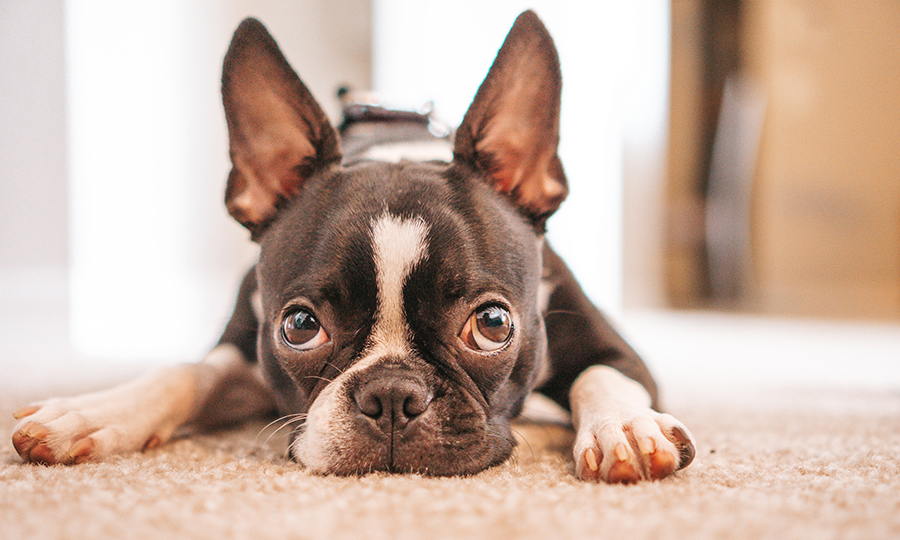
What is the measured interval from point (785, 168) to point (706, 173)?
111 cm

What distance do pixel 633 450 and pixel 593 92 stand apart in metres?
6.82

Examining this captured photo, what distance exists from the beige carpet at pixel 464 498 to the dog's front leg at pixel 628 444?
1.7 inches

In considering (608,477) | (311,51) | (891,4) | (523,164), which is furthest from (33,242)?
(891,4)

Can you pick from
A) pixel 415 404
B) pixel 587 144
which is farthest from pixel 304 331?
pixel 587 144

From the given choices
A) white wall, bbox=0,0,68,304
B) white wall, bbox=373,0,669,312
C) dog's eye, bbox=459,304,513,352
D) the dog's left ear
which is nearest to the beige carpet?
dog's eye, bbox=459,304,513,352

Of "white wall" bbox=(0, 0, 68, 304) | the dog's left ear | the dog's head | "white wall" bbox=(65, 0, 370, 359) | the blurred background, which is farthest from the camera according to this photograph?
"white wall" bbox=(65, 0, 370, 359)

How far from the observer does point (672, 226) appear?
8273mm

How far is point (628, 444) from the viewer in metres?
1.40

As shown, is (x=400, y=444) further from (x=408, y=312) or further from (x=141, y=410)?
(x=141, y=410)

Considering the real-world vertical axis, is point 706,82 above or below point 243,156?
above

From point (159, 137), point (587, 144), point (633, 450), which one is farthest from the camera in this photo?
point (159, 137)

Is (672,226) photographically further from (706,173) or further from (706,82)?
(706,82)

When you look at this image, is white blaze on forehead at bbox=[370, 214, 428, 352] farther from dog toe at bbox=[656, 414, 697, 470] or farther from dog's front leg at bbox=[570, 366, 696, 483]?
dog toe at bbox=[656, 414, 697, 470]

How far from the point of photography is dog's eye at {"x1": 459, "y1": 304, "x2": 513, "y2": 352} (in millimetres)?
1595
